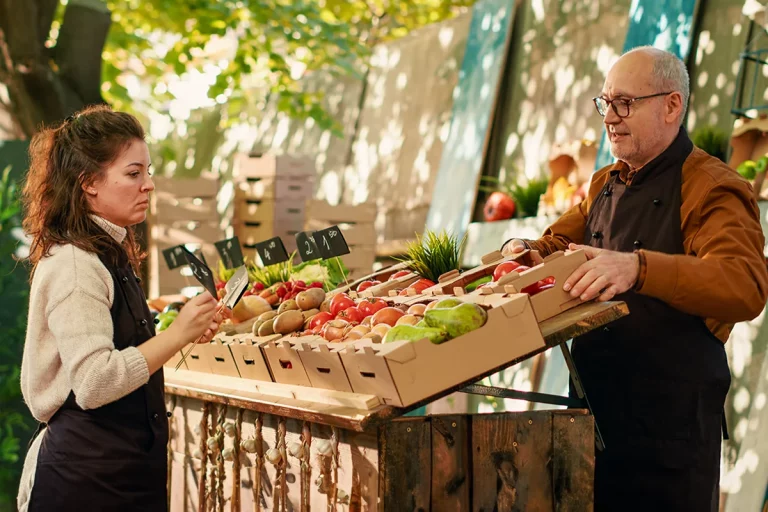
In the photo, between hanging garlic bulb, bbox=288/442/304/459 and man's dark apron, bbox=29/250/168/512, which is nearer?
man's dark apron, bbox=29/250/168/512

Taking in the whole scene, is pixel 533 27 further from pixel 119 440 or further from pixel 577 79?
pixel 119 440

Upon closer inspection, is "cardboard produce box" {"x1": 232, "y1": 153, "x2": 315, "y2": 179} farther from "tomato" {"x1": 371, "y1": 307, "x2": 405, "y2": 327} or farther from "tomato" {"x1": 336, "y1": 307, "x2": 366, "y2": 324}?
"tomato" {"x1": 371, "y1": 307, "x2": 405, "y2": 327}

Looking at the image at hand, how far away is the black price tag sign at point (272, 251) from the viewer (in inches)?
172

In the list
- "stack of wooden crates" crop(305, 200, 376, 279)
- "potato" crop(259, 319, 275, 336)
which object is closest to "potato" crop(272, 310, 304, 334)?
"potato" crop(259, 319, 275, 336)

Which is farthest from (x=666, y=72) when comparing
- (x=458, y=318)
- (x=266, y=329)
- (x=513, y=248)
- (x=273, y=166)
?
(x=273, y=166)

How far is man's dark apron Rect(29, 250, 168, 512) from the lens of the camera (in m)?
2.64

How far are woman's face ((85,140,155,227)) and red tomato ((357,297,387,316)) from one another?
814 millimetres

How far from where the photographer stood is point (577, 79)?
7340mm

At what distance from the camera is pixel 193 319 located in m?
2.63

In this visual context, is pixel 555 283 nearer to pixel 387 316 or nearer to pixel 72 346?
pixel 387 316

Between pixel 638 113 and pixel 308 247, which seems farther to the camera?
pixel 308 247

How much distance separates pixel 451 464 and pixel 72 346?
3.51ft

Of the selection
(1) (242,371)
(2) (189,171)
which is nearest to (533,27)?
(1) (242,371)

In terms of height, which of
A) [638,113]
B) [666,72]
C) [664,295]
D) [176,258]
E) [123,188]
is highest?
[666,72]
